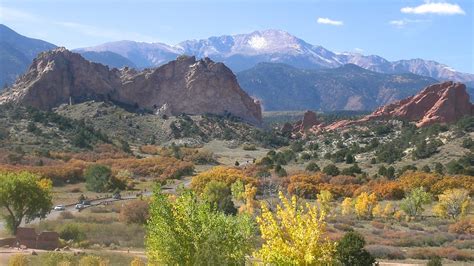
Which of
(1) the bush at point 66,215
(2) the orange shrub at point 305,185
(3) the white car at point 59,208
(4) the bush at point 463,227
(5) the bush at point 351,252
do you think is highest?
(5) the bush at point 351,252

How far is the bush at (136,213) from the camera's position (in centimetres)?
4242

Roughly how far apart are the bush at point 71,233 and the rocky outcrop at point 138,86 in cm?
10535

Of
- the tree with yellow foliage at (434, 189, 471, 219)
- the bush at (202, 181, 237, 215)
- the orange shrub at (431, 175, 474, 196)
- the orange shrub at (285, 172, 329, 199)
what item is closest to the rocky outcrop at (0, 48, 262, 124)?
the orange shrub at (285, 172, 329, 199)

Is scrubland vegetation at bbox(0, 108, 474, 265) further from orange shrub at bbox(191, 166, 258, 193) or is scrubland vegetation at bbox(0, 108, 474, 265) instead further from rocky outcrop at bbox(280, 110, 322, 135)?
rocky outcrop at bbox(280, 110, 322, 135)

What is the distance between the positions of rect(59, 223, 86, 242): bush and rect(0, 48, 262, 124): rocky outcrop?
10535cm

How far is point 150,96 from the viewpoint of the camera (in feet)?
529

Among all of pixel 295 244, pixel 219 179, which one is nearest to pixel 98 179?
pixel 219 179

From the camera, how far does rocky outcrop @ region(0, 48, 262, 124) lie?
5650 inches

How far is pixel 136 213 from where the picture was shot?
42562mm

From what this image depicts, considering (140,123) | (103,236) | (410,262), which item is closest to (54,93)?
(140,123)

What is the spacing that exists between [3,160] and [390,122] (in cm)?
8725

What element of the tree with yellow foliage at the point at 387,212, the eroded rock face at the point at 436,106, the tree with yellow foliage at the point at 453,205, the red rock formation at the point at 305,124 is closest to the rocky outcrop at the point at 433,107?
the eroded rock face at the point at 436,106

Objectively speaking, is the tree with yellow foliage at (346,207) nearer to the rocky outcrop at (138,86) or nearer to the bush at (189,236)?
the bush at (189,236)

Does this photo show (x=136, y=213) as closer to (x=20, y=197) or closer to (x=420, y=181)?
(x=20, y=197)
